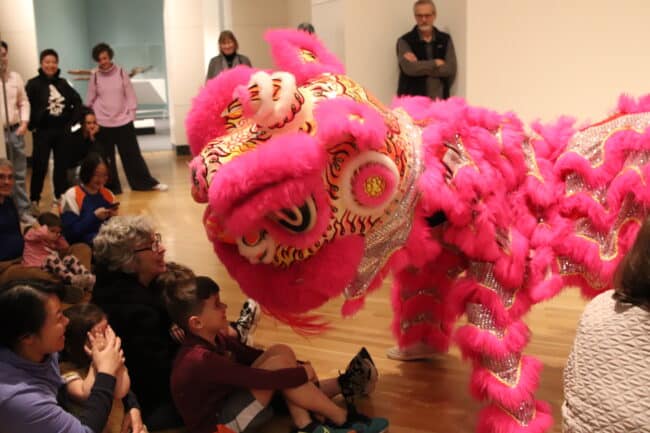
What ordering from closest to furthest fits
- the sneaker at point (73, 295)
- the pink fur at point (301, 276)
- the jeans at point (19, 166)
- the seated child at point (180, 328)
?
the pink fur at point (301, 276), the seated child at point (180, 328), the sneaker at point (73, 295), the jeans at point (19, 166)

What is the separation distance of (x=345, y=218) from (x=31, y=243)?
8.86 feet

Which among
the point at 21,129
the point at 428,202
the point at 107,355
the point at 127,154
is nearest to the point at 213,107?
the point at 428,202

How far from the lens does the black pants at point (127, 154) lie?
7352 millimetres

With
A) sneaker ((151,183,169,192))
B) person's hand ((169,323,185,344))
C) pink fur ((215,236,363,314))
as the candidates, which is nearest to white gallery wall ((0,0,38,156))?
sneaker ((151,183,169,192))

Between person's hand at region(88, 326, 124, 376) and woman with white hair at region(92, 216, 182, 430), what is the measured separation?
11.8 inches

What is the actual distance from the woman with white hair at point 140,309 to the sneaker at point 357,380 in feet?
1.97

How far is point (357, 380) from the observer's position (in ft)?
8.66

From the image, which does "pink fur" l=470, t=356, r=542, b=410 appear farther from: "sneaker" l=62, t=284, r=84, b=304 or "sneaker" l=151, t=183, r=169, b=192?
"sneaker" l=151, t=183, r=169, b=192

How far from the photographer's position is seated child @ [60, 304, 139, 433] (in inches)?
86.7

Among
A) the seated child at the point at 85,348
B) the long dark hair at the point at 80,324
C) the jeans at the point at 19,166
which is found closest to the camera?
the seated child at the point at 85,348

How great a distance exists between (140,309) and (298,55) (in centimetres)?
108

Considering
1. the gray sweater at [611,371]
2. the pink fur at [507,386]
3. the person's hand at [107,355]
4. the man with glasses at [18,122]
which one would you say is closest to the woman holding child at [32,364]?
the person's hand at [107,355]

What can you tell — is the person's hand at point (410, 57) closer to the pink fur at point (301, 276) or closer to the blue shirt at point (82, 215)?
the blue shirt at point (82, 215)

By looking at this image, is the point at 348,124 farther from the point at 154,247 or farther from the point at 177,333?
the point at 154,247
